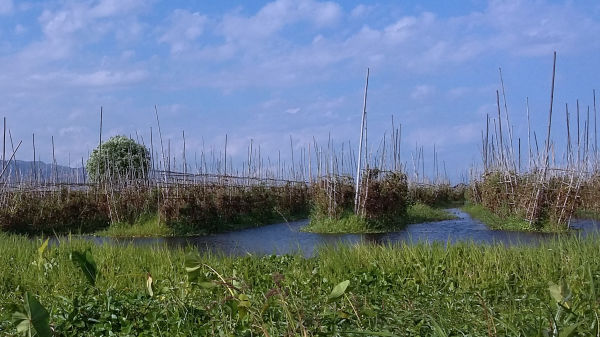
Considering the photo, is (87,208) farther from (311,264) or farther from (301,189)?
(311,264)

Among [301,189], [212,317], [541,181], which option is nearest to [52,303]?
[212,317]

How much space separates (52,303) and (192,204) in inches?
376

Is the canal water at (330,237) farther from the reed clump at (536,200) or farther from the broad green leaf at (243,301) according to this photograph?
the broad green leaf at (243,301)

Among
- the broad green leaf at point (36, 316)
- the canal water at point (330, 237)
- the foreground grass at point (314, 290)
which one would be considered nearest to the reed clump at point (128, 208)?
the canal water at point (330, 237)

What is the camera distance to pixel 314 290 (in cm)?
425

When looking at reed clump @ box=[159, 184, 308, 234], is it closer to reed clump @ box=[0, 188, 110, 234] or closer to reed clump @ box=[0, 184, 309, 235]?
reed clump @ box=[0, 184, 309, 235]

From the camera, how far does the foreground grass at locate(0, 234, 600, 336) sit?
2.61 m

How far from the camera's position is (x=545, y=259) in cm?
479

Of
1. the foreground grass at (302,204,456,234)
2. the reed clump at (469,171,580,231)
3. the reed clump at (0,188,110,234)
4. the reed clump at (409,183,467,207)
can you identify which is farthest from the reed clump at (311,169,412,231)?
the reed clump at (409,183,467,207)

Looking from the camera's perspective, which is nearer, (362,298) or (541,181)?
(362,298)

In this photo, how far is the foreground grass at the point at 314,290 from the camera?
2.61 meters

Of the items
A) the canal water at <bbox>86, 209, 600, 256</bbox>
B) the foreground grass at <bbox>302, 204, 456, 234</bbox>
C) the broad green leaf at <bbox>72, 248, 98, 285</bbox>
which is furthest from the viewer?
the foreground grass at <bbox>302, 204, 456, 234</bbox>

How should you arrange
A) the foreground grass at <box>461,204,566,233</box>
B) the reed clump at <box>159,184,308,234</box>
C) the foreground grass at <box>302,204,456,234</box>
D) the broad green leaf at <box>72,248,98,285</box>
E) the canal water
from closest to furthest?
the broad green leaf at <box>72,248,98,285</box> < the canal water < the foreground grass at <box>461,204,566,233</box> < the foreground grass at <box>302,204,456,234</box> < the reed clump at <box>159,184,308,234</box>

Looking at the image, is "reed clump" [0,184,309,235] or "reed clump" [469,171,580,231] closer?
"reed clump" [469,171,580,231]
